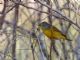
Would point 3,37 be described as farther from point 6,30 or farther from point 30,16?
point 30,16

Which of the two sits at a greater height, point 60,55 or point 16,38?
point 16,38

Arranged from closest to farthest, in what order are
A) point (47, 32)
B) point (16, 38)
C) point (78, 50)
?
point (47, 32) < point (16, 38) < point (78, 50)

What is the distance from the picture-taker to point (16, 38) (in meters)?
1.52

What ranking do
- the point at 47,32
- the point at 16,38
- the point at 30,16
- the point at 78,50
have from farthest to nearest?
the point at 78,50, the point at 30,16, the point at 16,38, the point at 47,32

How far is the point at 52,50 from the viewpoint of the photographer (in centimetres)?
167

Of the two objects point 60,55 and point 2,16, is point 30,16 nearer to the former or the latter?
point 2,16

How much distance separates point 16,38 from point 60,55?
387mm

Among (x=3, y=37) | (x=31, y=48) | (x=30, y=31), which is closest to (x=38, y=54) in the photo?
(x=31, y=48)

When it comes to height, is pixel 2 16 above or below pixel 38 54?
above

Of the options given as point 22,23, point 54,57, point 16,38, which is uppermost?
point 22,23

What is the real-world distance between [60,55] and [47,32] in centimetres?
46

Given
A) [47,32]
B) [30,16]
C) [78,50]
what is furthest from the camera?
[78,50]

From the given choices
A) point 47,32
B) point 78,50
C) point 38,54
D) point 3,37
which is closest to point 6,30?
point 3,37

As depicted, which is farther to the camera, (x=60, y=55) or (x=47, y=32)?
(x=60, y=55)
